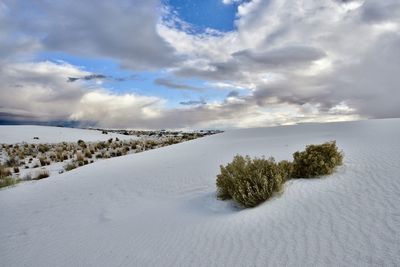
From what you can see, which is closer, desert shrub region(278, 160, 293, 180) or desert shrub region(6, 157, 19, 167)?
desert shrub region(278, 160, 293, 180)

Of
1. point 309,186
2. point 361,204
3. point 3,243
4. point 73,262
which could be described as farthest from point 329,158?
point 3,243

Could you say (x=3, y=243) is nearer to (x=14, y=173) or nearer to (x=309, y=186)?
(x=309, y=186)

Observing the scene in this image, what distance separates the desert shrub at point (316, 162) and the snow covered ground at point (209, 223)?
10.3 inches

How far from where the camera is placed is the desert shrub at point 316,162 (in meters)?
7.16

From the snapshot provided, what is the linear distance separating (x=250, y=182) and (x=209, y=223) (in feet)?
4.73

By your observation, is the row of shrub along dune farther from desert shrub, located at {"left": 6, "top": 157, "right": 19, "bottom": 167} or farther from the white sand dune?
the white sand dune

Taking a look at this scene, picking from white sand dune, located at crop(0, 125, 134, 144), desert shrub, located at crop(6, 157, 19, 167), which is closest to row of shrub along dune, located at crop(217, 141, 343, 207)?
desert shrub, located at crop(6, 157, 19, 167)

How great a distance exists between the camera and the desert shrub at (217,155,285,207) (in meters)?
6.27

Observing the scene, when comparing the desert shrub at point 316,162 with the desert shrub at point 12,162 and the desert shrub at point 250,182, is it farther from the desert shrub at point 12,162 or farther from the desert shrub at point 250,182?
the desert shrub at point 12,162

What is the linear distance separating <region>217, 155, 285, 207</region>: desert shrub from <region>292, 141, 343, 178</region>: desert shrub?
78cm

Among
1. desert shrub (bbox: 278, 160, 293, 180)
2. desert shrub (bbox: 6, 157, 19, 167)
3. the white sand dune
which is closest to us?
desert shrub (bbox: 278, 160, 293, 180)

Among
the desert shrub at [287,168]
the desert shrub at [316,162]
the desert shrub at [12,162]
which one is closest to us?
the desert shrub at [316,162]

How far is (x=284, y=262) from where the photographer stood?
3879mm

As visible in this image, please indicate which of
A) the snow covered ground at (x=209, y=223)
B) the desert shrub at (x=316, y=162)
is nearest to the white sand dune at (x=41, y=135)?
the snow covered ground at (x=209, y=223)
